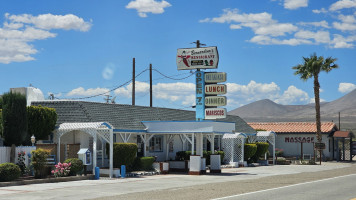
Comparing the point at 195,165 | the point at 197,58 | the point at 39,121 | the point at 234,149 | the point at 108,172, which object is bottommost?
the point at 108,172

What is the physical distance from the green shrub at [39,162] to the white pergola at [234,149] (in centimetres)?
1724

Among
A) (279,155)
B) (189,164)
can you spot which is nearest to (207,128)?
(189,164)

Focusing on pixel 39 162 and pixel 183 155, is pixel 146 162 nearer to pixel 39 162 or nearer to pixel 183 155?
pixel 183 155

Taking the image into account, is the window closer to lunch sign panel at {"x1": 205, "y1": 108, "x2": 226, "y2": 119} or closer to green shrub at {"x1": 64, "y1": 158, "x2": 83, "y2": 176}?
lunch sign panel at {"x1": 205, "y1": 108, "x2": 226, "y2": 119}

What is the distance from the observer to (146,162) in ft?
107

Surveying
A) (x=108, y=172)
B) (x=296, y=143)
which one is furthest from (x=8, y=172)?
(x=296, y=143)

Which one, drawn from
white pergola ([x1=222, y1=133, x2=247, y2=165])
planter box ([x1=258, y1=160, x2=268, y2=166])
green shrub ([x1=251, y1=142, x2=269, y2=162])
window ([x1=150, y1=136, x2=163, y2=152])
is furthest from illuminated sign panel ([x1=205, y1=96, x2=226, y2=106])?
planter box ([x1=258, y1=160, x2=268, y2=166])

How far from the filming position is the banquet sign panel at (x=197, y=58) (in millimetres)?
34500

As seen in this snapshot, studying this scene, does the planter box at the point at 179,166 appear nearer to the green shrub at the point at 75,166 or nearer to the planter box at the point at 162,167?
the planter box at the point at 162,167

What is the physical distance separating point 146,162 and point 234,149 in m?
10.9

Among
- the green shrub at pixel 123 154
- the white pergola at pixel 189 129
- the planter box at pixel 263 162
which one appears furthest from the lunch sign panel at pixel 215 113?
the planter box at pixel 263 162

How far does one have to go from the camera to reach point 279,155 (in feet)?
178

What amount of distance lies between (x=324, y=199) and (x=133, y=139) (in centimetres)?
1944

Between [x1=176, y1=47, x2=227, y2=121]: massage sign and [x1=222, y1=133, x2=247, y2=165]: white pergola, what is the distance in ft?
21.8
